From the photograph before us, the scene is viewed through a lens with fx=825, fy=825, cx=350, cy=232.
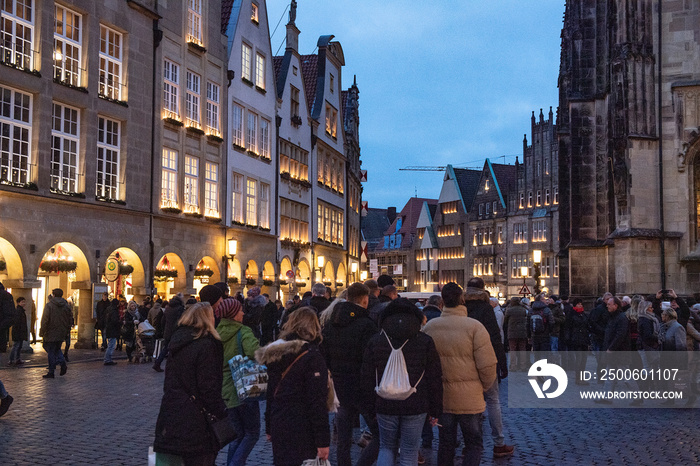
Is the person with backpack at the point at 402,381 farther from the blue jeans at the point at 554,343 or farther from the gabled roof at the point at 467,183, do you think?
the gabled roof at the point at 467,183

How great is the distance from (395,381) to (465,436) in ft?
4.51

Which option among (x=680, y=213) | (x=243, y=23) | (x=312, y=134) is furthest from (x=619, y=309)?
(x=312, y=134)

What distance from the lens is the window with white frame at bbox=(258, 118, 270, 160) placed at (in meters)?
36.7

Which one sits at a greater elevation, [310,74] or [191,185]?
[310,74]

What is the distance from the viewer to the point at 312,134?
44.2 metres

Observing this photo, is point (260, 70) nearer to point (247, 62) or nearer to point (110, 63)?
point (247, 62)

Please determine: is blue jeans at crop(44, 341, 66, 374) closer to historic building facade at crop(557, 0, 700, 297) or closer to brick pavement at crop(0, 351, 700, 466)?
brick pavement at crop(0, 351, 700, 466)

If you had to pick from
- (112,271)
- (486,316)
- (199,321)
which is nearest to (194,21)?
(112,271)

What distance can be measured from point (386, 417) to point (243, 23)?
3105 cm

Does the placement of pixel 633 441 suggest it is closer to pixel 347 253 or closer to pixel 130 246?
pixel 130 246

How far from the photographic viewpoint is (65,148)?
77.9 ft

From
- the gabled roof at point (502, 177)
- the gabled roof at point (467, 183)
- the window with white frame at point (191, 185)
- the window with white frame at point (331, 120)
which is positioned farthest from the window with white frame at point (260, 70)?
the gabled roof at point (467, 183)

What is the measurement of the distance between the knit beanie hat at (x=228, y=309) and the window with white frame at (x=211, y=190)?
79.4 feet

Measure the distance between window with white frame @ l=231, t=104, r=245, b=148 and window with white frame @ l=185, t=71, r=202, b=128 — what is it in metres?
2.88
